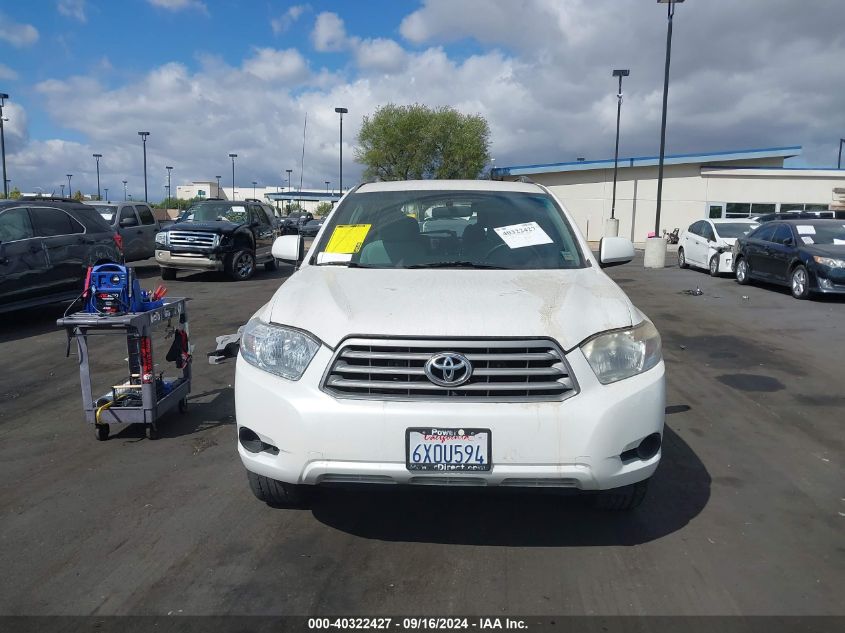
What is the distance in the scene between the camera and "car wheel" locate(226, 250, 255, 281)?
53.2 ft

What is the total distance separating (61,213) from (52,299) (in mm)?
1426

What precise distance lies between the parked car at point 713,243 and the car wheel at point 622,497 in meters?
15.3

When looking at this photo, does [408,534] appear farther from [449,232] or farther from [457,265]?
[449,232]

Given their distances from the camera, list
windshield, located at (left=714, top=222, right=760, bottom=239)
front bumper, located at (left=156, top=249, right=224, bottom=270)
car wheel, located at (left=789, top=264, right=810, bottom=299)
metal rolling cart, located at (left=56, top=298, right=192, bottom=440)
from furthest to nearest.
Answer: windshield, located at (left=714, top=222, right=760, bottom=239) < front bumper, located at (left=156, top=249, right=224, bottom=270) < car wheel, located at (left=789, top=264, right=810, bottom=299) < metal rolling cart, located at (left=56, top=298, right=192, bottom=440)

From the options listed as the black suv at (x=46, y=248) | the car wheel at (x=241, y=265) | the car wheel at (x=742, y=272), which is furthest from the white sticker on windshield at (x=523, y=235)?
the car wheel at (x=742, y=272)

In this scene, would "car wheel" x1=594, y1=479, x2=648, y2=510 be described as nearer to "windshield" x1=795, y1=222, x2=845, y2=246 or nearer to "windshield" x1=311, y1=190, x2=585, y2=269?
"windshield" x1=311, y1=190, x2=585, y2=269

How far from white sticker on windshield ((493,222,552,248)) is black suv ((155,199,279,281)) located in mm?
12083

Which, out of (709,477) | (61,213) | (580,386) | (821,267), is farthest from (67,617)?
(821,267)

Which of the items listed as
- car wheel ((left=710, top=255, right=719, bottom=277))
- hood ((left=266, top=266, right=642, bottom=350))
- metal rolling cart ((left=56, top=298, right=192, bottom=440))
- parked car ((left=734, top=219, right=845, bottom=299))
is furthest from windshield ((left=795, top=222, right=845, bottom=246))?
metal rolling cart ((left=56, top=298, right=192, bottom=440))

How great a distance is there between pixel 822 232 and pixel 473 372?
13.3m

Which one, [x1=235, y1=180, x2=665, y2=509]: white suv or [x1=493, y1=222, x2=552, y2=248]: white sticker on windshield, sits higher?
[x1=493, y1=222, x2=552, y2=248]: white sticker on windshield

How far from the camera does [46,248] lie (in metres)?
9.99

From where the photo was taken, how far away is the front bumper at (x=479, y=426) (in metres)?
2.97

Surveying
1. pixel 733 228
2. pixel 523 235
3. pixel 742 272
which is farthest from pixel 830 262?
pixel 523 235
